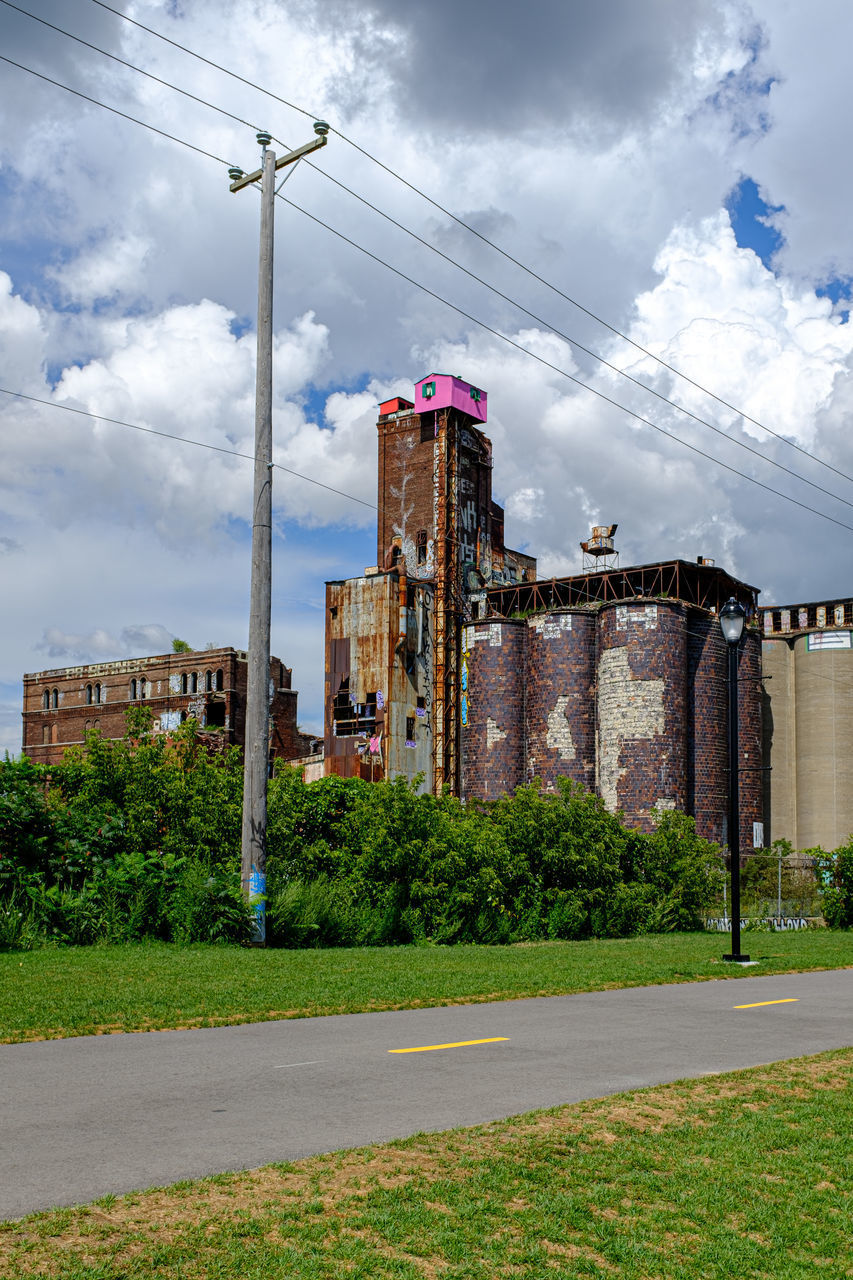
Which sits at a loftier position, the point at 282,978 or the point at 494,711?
the point at 494,711

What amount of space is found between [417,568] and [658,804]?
19.1m

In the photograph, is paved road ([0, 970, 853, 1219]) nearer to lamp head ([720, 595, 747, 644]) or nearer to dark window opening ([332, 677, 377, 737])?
lamp head ([720, 595, 747, 644])

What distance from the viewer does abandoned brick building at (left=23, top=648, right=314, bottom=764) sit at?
72.9m

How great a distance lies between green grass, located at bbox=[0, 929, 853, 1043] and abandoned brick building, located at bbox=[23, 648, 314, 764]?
50.9 meters

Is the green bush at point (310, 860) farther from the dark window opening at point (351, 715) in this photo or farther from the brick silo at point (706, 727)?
the dark window opening at point (351, 715)

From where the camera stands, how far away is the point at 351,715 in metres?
58.0

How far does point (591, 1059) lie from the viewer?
863cm

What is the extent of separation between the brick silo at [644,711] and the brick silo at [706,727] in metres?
0.98

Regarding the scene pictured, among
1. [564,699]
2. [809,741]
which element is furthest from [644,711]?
[809,741]

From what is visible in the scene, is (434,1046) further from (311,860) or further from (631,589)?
(631,589)

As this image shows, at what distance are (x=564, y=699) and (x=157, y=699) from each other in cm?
3332

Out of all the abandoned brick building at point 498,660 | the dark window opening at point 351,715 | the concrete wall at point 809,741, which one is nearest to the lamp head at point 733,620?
the abandoned brick building at point 498,660

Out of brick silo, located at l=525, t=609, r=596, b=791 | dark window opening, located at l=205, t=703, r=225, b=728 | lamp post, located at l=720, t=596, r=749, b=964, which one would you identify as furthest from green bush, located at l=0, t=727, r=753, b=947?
dark window opening, located at l=205, t=703, r=225, b=728

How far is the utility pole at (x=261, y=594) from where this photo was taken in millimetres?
16766
